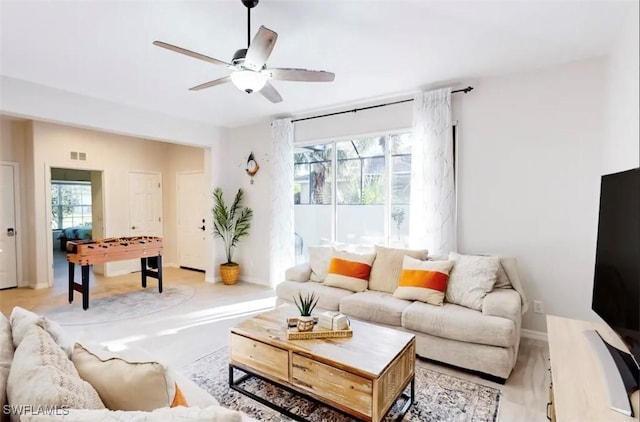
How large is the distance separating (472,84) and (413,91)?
62 centimetres

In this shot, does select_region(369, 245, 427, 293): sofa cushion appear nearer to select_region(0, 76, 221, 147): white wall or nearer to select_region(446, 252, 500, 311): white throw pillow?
select_region(446, 252, 500, 311): white throw pillow

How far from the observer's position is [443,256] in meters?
3.33

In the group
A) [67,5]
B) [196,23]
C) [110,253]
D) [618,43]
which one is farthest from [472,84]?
[110,253]

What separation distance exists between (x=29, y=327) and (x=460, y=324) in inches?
102

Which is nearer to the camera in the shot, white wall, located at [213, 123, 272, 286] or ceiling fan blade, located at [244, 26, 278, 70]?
ceiling fan blade, located at [244, 26, 278, 70]

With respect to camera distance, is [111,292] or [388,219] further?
[111,292]

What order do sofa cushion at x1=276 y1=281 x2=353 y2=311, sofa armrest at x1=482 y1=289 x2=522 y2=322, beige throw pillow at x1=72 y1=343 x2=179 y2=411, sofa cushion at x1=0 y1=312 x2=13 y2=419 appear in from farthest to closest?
1. sofa cushion at x1=276 y1=281 x2=353 y2=311
2. sofa armrest at x1=482 y1=289 x2=522 y2=322
3. beige throw pillow at x1=72 y1=343 x2=179 y2=411
4. sofa cushion at x1=0 y1=312 x2=13 y2=419

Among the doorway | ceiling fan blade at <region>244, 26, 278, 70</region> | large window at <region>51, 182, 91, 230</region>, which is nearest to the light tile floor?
ceiling fan blade at <region>244, 26, 278, 70</region>

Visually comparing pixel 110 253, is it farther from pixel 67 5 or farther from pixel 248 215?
pixel 67 5

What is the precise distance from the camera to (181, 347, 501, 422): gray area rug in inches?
79.7

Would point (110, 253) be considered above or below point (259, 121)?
below

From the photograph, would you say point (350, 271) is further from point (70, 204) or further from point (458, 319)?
point (70, 204)

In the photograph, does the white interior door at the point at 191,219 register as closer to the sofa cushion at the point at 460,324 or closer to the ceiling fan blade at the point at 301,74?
the ceiling fan blade at the point at 301,74

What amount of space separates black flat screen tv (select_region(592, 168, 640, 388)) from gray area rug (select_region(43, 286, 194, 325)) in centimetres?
424
